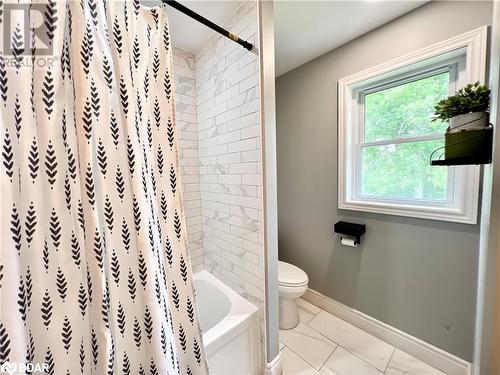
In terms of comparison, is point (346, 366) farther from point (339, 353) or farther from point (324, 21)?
point (324, 21)

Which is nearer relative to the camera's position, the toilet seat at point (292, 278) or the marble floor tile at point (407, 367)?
the marble floor tile at point (407, 367)

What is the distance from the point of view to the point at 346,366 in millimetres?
1405

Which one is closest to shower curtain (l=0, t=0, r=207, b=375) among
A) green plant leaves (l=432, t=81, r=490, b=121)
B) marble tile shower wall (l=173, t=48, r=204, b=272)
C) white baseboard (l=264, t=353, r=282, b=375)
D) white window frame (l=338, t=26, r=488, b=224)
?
white baseboard (l=264, t=353, r=282, b=375)

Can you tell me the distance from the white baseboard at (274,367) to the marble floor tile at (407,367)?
28.5 inches

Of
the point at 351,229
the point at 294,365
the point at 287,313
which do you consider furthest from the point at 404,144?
the point at 294,365

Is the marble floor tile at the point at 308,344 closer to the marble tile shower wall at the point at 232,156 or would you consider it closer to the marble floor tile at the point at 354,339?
the marble floor tile at the point at 354,339

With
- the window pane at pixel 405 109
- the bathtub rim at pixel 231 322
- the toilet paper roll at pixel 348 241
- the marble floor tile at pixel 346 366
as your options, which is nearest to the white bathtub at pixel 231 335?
the bathtub rim at pixel 231 322

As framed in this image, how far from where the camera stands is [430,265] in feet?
4.47

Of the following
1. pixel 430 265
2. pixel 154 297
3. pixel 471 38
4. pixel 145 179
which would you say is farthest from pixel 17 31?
pixel 430 265

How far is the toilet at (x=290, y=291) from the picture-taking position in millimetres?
1646

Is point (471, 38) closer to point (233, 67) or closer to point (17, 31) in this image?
point (233, 67)

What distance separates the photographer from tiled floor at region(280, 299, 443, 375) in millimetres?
1376

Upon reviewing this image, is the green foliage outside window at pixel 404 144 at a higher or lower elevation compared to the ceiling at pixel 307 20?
lower

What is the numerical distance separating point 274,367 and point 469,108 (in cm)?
176
